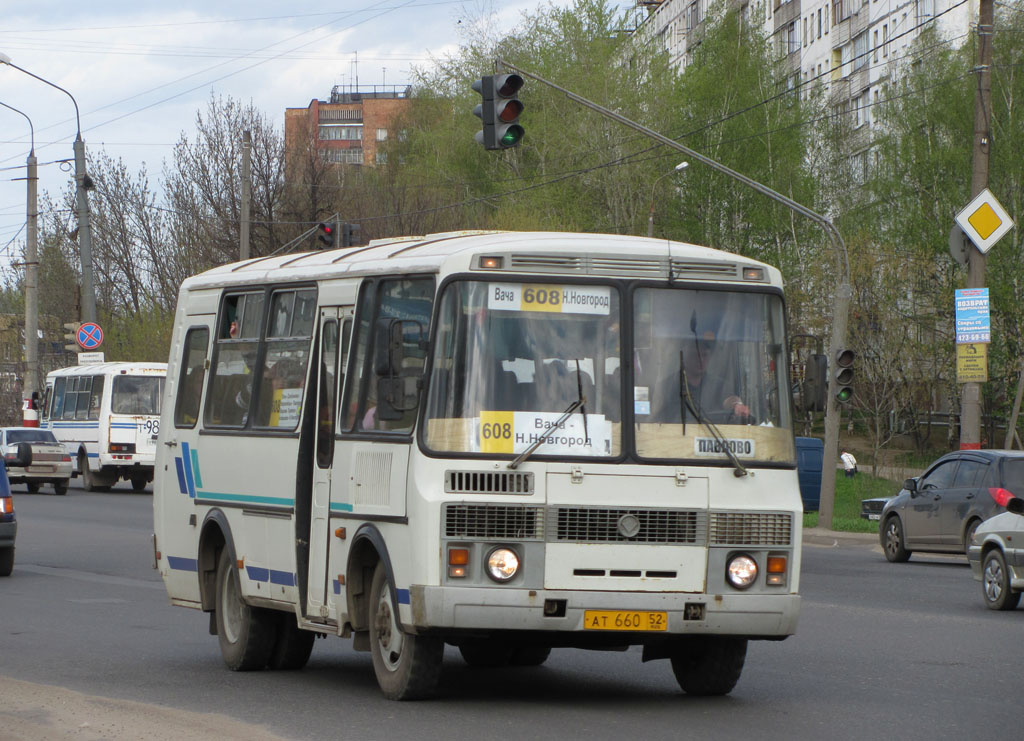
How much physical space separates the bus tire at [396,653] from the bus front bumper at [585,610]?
27cm

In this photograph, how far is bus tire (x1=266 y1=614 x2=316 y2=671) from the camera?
12008mm

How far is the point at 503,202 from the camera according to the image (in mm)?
62438

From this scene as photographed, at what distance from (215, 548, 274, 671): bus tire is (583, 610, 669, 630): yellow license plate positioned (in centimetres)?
310

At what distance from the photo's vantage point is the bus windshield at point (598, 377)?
962cm

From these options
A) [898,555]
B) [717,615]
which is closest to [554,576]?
[717,615]

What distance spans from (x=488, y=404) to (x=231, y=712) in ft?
7.11

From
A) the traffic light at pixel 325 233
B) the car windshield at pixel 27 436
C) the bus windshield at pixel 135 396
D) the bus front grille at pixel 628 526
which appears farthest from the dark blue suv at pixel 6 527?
the bus windshield at pixel 135 396

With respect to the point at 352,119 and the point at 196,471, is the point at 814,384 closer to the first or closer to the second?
the point at 196,471

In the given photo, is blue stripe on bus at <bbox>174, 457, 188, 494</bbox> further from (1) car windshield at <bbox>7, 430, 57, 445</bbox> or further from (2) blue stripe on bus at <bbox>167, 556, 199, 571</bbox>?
(1) car windshield at <bbox>7, 430, 57, 445</bbox>

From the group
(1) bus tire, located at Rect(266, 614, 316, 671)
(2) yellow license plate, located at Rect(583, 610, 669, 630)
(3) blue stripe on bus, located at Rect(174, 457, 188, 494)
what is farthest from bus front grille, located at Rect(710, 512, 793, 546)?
(3) blue stripe on bus, located at Rect(174, 457, 188, 494)

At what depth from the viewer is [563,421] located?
9.66m

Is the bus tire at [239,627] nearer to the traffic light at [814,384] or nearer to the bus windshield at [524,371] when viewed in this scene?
the bus windshield at [524,371]

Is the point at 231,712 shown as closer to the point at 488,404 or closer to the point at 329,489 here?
the point at 329,489

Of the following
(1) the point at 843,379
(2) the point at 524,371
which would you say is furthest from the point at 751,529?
(1) the point at 843,379
